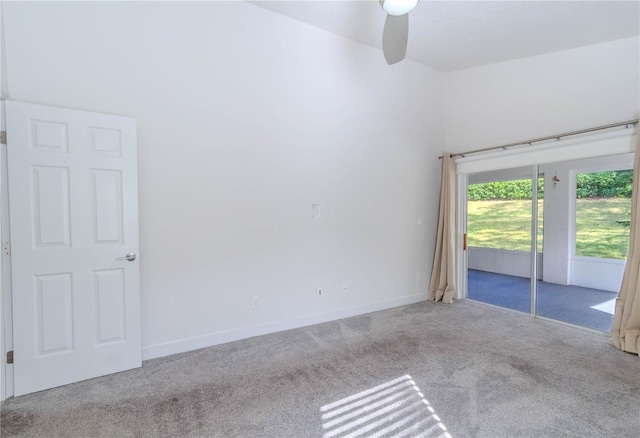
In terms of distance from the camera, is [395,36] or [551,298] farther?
[551,298]

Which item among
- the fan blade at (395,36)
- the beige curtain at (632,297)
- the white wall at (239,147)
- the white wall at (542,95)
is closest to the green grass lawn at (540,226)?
the beige curtain at (632,297)

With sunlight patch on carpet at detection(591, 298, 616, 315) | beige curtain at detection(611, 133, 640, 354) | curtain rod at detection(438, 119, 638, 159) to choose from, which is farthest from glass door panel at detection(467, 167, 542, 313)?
beige curtain at detection(611, 133, 640, 354)

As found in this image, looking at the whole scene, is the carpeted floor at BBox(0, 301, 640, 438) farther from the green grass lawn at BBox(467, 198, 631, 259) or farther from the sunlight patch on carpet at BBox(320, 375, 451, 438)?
the green grass lawn at BBox(467, 198, 631, 259)

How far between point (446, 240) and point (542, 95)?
2136mm

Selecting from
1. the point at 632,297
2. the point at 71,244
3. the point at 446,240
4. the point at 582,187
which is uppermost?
the point at 582,187

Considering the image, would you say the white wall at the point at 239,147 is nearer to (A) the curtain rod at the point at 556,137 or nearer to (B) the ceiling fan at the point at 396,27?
(A) the curtain rod at the point at 556,137

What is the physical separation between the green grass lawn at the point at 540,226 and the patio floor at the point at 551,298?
49 centimetres

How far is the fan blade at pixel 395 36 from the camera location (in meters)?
2.23

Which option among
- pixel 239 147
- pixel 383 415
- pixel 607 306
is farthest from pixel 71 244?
pixel 607 306

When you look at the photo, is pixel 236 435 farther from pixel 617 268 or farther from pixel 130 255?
pixel 617 268

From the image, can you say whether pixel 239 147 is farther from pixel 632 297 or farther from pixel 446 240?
pixel 632 297

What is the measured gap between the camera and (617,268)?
340 cm

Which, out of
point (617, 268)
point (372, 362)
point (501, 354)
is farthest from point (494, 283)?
point (372, 362)

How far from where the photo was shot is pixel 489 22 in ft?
10.6
